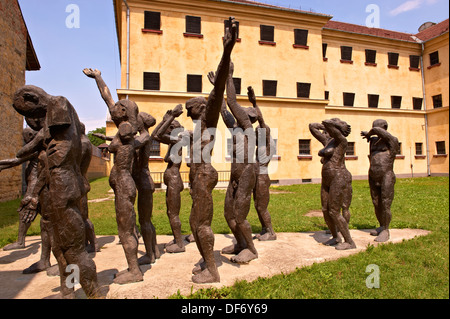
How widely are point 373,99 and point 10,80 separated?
2435 cm

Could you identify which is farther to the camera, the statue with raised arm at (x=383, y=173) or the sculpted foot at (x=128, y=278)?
the statue with raised arm at (x=383, y=173)

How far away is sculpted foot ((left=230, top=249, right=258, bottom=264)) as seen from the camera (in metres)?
4.46

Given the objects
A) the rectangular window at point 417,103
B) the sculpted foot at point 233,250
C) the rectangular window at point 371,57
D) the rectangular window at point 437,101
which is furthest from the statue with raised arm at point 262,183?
the rectangular window at point 437,101

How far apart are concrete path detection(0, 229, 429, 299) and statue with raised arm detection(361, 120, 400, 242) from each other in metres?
0.47

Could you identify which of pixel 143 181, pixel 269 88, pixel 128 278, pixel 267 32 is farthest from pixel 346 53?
pixel 128 278

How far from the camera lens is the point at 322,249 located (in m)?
5.19

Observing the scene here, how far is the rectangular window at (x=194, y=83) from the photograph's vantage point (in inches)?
712

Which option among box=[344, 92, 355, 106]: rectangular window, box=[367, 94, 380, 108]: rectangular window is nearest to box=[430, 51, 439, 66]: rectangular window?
box=[367, 94, 380, 108]: rectangular window

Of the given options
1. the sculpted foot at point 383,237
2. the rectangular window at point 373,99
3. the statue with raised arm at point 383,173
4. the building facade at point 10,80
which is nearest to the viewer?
the sculpted foot at point 383,237

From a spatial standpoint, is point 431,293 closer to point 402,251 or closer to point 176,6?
point 402,251

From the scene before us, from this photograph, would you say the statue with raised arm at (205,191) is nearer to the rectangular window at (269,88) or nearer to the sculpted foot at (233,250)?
Result: the sculpted foot at (233,250)

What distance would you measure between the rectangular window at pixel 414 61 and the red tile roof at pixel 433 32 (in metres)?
1.77

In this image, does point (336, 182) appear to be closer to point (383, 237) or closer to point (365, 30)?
point (383, 237)
